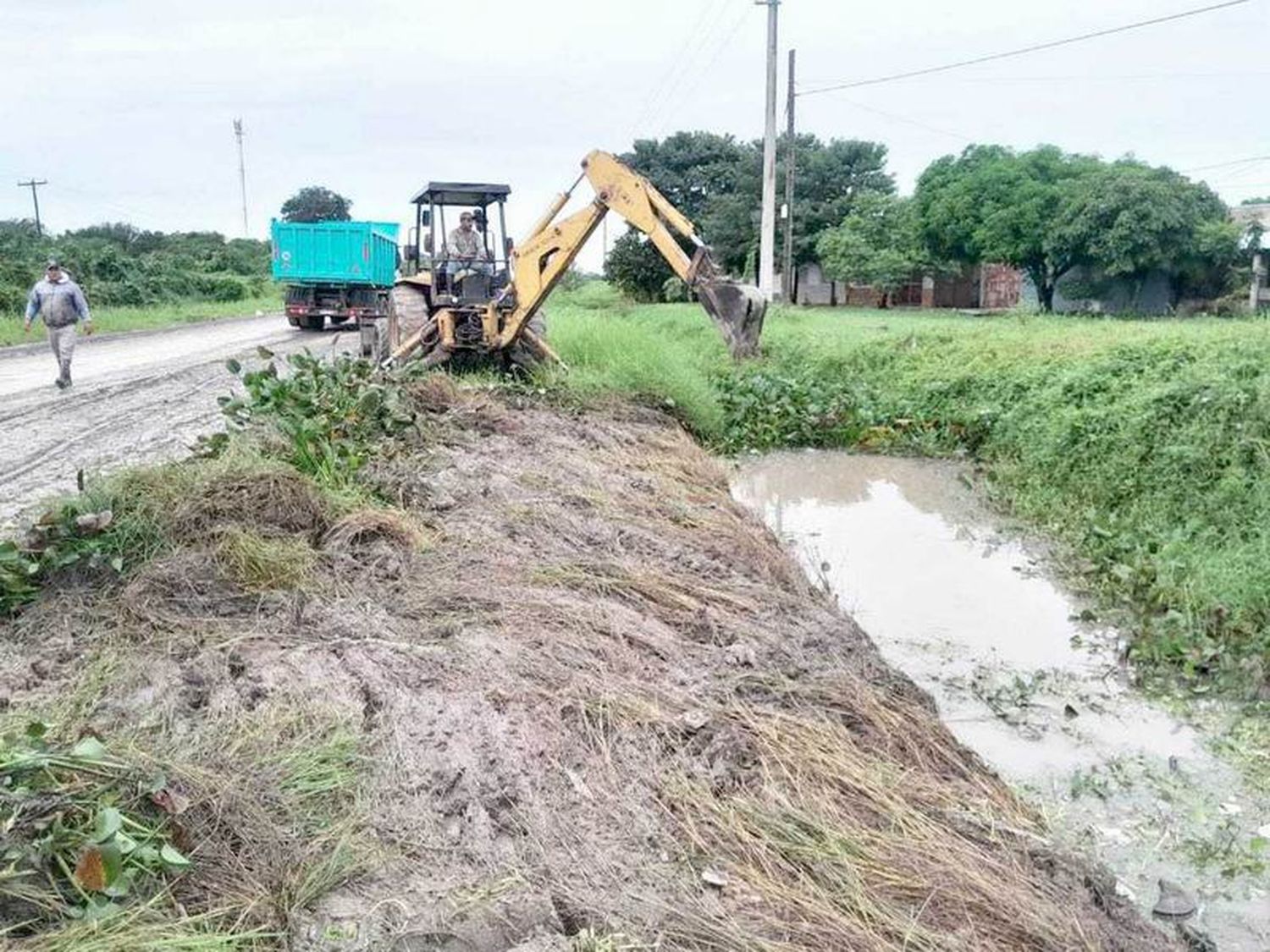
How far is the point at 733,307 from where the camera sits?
11688mm

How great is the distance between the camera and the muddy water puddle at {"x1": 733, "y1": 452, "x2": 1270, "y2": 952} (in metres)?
4.04

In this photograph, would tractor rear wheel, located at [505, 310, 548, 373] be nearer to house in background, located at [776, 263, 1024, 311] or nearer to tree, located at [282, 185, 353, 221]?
house in background, located at [776, 263, 1024, 311]

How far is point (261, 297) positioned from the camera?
45188mm

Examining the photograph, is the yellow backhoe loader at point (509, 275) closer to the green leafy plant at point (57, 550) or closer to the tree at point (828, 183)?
the green leafy plant at point (57, 550)

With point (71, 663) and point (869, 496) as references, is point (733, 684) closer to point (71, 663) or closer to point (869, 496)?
point (71, 663)

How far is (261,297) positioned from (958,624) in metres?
43.5

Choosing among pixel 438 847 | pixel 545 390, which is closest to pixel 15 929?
pixel 438 847

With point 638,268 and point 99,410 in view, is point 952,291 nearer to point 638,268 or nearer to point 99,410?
point 638,268

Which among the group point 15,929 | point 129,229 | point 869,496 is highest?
point 129,229

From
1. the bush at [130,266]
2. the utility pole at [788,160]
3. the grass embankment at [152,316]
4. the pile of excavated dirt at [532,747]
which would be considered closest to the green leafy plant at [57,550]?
the pile of excavated dirt at [532,747]

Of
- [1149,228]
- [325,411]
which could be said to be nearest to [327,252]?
[325,411]

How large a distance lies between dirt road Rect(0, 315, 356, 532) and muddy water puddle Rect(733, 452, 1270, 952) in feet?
17.5

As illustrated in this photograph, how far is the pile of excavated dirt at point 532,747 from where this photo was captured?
2934 millimetres

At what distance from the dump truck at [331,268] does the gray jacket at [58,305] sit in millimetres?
12012
